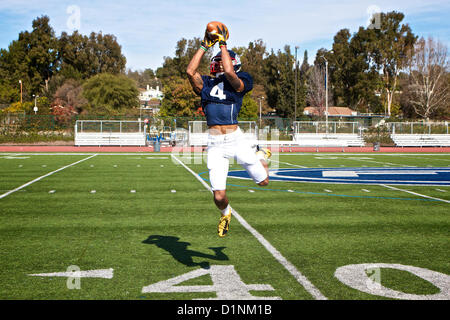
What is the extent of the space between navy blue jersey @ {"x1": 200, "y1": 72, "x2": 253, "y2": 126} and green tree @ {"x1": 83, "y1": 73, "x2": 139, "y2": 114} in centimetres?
6008

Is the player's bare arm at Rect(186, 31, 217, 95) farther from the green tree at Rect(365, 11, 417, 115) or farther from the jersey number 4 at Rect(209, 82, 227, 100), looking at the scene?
the green tree at Rect(365, 11, 417, 115)

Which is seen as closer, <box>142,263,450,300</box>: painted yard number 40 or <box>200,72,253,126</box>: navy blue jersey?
<box>142,263,450,300</box>: painted yard number 40

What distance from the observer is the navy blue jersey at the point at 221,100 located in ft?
18.3

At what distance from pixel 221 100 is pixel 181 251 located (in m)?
2.06

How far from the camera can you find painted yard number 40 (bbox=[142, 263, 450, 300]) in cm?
450

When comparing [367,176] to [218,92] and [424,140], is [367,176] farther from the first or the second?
[424,140]

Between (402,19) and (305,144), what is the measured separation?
46673 mm

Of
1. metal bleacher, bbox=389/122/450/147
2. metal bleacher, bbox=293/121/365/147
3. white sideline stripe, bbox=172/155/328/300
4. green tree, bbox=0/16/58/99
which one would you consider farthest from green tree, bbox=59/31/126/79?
white sideline stripe, bbox=172/155/328/300

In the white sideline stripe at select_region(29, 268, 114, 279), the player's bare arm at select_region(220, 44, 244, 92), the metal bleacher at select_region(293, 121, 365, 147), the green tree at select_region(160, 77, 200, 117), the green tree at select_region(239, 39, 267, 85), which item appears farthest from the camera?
the green tree at select_region(239, 39, 267, 85)

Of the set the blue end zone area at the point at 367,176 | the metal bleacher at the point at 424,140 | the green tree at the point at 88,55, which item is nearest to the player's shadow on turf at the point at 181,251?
the blue end zone area at the point at 367,176

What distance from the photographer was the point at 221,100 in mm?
5582

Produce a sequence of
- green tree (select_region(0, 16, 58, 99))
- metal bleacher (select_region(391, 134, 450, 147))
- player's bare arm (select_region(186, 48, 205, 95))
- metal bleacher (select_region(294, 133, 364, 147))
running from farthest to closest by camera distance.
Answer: green tree (select_region(0, 16, 58, 99)) → metal bleacher (select_region(391, 134, 450, 147)) → metal bleacher (select_region(294, 133, 364, 147)) → player's bare arm (select_region(186, 48, 205, 95))

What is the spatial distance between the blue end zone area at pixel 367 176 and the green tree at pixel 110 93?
5047cm

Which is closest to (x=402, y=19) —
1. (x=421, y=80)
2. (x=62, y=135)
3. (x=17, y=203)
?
(x=421, y=80)
